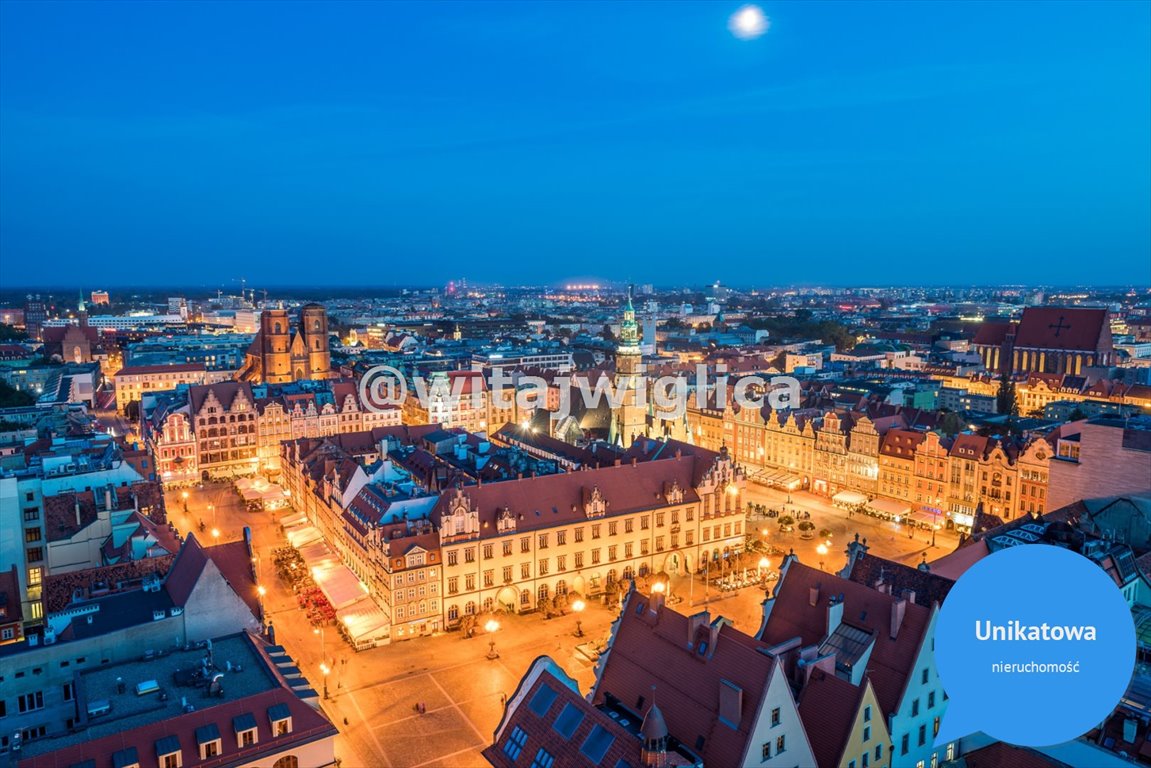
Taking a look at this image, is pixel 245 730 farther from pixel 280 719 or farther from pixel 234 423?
pixel 234 423

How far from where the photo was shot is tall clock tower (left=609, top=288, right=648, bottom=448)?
93.1 m

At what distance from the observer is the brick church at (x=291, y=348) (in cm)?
13538

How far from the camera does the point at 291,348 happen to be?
138m

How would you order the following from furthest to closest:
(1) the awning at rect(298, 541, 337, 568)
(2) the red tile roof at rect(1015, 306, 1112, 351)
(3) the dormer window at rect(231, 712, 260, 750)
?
1. (2) the red tile roof at rect(1015, 306, 1112, 351)
2. (1) the awning at rect(298, 541, 337, 568)
3. (3) the dormer window at rect(231, 712, 260, 750)

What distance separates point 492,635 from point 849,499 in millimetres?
45670

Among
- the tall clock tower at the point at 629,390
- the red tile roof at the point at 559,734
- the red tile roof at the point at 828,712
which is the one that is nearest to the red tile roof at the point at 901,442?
the tall clock tower at the point at 629,390

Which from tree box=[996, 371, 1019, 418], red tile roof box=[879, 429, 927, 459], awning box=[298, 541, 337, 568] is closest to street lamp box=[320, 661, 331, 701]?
awning box=[298, 541, 337, 568]

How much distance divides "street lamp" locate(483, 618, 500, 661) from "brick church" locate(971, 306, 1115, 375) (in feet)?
418

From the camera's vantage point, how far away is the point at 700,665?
30.9 metres

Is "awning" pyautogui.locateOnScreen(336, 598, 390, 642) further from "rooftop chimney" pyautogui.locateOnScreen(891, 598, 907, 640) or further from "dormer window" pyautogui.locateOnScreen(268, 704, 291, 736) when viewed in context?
"rooftop chimney" pyautogui.locateOnScreen(891, 598, 907, 640)

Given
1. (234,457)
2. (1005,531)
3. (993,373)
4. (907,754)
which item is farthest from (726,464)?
(993,373)

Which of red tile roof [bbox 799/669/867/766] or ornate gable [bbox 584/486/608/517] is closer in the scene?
red tile roof [bbox 799/669/867/766]

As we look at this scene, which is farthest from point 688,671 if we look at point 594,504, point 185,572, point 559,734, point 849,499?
point 849,499

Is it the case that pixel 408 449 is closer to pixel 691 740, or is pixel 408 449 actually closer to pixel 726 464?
pixel 726 464
